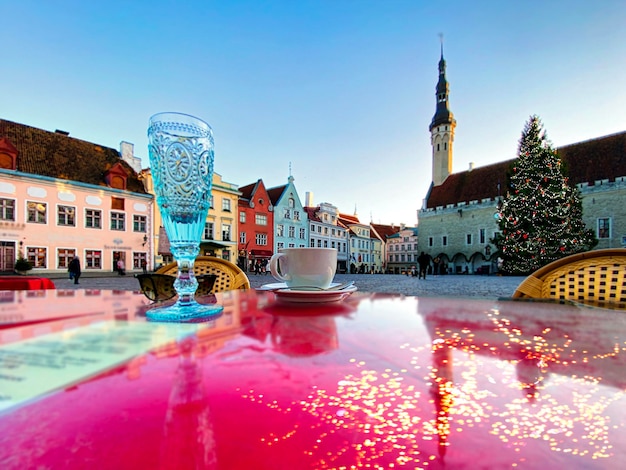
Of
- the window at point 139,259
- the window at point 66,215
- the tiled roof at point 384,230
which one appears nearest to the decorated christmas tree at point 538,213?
the window at point 139,259

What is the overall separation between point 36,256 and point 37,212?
6.20 feet

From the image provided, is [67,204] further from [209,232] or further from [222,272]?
[222,272]

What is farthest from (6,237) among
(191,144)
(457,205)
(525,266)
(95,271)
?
(457,205)

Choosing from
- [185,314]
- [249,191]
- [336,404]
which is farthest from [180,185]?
[249,191]

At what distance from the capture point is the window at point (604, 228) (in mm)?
17991

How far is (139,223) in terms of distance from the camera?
55.1ft

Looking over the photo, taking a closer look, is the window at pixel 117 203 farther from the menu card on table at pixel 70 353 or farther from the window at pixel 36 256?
the menu card on table at pixel 70 353

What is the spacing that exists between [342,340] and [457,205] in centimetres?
2700

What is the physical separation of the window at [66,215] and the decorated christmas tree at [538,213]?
20.2 m

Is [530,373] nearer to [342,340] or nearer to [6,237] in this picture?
[342,340]

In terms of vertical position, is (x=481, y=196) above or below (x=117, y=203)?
above

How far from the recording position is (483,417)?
10.8 inches

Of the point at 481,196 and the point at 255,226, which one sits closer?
the point at 255,226

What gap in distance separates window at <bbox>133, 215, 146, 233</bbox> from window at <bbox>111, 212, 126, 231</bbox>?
49cm
